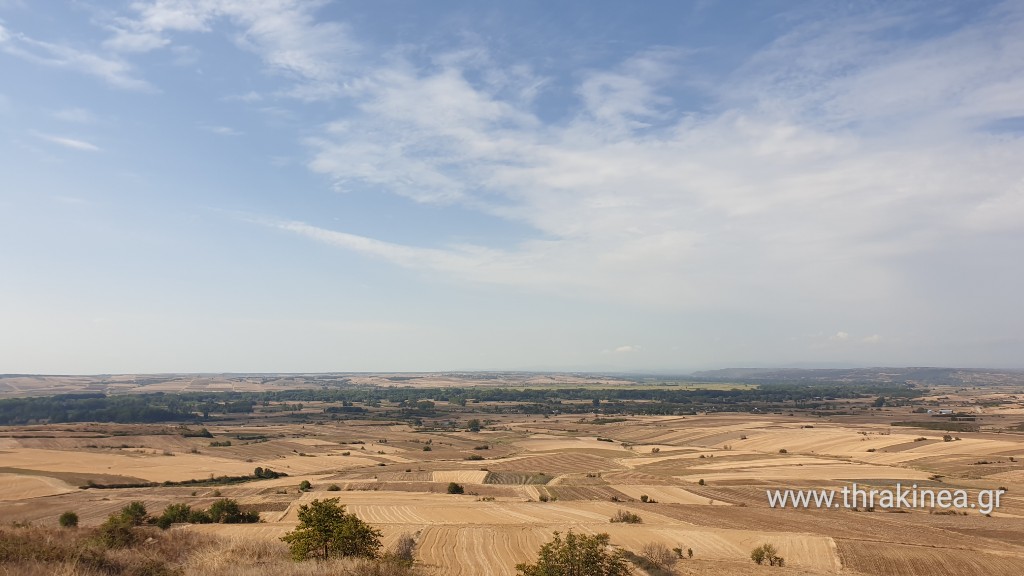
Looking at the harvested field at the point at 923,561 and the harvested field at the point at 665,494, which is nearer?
the harvested field at the point at 923,561

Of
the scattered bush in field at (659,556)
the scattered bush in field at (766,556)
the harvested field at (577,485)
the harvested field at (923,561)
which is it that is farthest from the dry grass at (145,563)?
the harvested field at (923,561)

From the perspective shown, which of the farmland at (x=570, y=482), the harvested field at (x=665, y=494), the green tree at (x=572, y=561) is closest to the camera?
the green tree at (x=572, y=561)

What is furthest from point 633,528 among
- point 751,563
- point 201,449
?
point 201,449

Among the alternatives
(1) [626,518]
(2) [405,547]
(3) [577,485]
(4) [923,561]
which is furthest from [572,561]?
(3) [577,485]

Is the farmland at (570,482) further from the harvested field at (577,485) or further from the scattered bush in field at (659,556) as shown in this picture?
the scattered bush in field at (659,556)

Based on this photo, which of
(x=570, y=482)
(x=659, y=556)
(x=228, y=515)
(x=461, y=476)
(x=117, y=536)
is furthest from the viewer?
(x=461, y=476)

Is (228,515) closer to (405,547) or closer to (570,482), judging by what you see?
(405,547)

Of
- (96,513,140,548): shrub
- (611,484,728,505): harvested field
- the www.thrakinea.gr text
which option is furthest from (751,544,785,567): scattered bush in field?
(96,513,140,548): shrub
